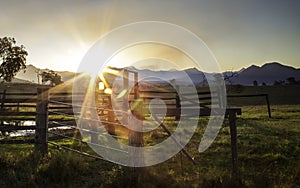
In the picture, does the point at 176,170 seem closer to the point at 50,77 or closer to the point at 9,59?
the point at 9,59

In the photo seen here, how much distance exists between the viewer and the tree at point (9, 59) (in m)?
45.2

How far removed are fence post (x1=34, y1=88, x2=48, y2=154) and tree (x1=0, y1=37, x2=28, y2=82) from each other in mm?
41323

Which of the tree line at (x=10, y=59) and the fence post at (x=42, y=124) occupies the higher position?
the tree line at (x=10, y=59)

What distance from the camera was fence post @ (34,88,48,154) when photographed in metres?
7.99

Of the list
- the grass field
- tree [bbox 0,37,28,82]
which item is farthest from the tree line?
the grass field

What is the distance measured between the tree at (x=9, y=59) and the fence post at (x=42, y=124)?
41323 millimetres

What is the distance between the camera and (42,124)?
26.4ft

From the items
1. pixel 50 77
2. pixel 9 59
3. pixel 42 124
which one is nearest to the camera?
pixel 42 124

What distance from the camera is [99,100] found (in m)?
14.2

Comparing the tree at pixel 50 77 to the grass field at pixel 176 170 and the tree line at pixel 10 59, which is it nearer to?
the tree line at pixel 10 59

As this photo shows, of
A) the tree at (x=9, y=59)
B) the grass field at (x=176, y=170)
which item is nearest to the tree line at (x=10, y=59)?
the tree at (x=9, y=59)

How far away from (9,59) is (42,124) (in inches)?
1662

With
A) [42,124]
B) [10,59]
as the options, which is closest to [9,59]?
[10,59]

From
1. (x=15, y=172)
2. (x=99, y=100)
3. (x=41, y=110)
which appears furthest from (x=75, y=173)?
(x=99, y=100)
